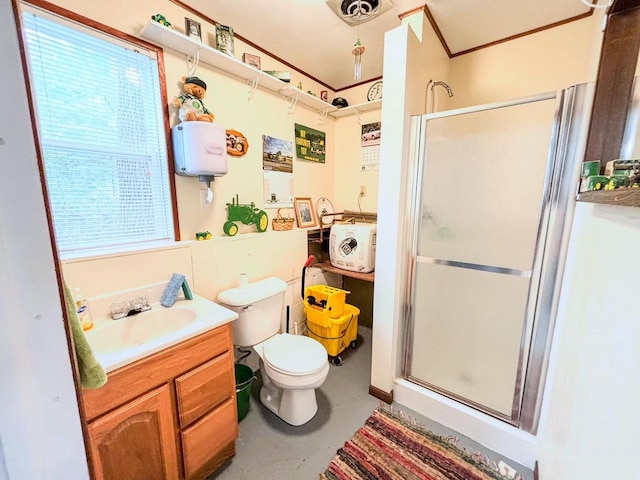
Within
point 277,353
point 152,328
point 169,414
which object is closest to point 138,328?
point 152,328

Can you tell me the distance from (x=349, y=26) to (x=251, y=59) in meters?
0.68

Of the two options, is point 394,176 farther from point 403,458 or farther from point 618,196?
point 403,458

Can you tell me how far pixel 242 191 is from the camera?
188 centimetres

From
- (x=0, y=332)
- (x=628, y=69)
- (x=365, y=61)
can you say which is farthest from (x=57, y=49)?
(x=628, y=69)


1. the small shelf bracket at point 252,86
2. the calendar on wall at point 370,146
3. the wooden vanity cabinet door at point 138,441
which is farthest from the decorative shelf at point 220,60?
the wooden vanity cabinet door at point 138,441

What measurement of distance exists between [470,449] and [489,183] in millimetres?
1429

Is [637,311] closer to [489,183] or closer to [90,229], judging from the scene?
[489,183]

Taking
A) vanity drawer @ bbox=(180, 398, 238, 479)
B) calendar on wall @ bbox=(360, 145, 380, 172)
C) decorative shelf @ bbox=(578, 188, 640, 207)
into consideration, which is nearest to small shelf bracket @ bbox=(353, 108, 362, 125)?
calendar on wall @ bbox=(360, 145, 380, 172)

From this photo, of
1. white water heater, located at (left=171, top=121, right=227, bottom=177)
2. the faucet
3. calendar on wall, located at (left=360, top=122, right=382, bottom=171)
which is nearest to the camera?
the faucet

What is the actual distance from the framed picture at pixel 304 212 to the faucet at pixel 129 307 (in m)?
1.29

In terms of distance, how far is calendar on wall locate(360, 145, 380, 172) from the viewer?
2.40 meters

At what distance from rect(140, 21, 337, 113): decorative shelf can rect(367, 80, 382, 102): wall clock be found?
0.44m

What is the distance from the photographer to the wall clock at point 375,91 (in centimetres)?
229

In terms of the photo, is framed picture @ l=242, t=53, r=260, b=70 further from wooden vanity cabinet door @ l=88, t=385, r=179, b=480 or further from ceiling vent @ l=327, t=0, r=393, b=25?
wooden vanity cabinet door @ l=88, t=385, r=179, b=480
